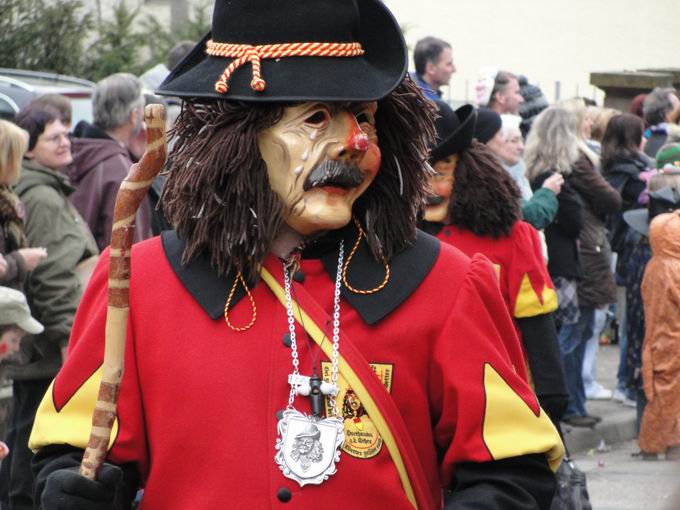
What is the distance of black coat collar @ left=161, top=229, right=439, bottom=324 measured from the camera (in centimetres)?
307

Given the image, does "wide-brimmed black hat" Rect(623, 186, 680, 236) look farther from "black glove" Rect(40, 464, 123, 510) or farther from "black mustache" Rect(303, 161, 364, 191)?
"black glove" Rect(40, 464, 123, 510)

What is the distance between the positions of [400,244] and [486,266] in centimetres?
20

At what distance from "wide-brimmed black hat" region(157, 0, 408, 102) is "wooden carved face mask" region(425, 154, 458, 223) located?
2.64 metres

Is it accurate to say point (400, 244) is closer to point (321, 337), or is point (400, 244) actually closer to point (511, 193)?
point (321, 337)

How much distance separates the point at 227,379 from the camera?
3006mm

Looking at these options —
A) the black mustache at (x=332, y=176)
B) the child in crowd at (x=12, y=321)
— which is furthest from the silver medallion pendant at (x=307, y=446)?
the child in crowd at (x=12, y=321)

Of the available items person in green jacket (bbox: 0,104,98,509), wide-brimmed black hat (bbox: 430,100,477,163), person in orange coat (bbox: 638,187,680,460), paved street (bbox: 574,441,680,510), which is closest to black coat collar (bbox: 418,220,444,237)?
wide-brimmed black hat (bbox: 430,100,477,163)

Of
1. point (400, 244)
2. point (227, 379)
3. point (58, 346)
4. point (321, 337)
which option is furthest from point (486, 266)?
point (58, 346)

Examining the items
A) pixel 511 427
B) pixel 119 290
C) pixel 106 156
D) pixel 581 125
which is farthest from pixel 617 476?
pixel 119 290

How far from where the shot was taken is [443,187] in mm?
5820

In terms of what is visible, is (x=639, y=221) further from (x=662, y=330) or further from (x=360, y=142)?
(x=360, y=142)

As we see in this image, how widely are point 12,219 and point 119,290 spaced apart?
311cm

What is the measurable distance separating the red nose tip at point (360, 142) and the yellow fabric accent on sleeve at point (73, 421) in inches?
28.5

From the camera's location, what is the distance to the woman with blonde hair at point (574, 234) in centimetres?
891
